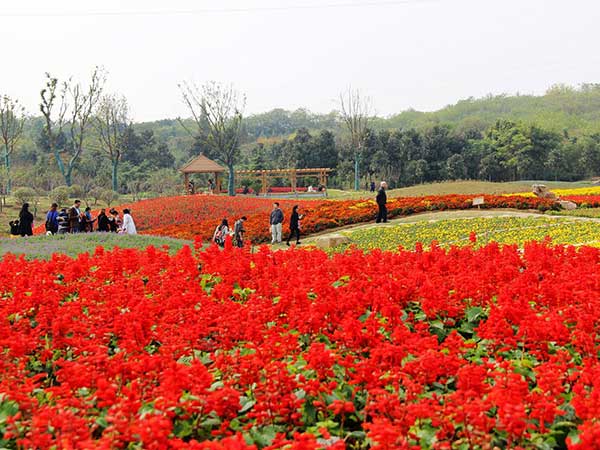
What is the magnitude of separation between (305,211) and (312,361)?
17.2 meters

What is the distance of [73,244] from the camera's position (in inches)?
476

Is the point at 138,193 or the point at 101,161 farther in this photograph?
the point at 101,161

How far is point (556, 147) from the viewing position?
161 feet

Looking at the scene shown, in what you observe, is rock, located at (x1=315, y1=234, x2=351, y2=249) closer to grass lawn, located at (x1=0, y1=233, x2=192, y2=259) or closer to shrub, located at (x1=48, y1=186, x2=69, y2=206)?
grass lawn, located at (x1=0, y1=233, x2=192, y2=259)

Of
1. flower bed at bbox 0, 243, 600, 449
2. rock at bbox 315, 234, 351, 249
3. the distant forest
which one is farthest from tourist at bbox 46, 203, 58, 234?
the distant forest

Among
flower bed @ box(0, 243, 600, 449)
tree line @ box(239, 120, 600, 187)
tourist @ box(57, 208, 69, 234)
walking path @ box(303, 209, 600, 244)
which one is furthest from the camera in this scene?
tree line @ box(239, 120, 600, 187)

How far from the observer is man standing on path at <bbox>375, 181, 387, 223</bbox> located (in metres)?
17.7

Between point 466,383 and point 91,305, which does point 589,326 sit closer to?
point 466,383

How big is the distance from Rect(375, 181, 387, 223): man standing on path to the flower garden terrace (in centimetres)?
55

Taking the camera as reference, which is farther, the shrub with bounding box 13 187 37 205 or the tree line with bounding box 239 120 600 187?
the tree line with bounding box 239 120 600 187

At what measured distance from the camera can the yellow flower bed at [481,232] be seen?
44.3 ft

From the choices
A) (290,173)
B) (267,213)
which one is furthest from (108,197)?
(267,213)

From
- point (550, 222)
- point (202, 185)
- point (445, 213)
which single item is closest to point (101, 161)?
point (202, 185)

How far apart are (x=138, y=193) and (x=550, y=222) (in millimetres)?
36411
